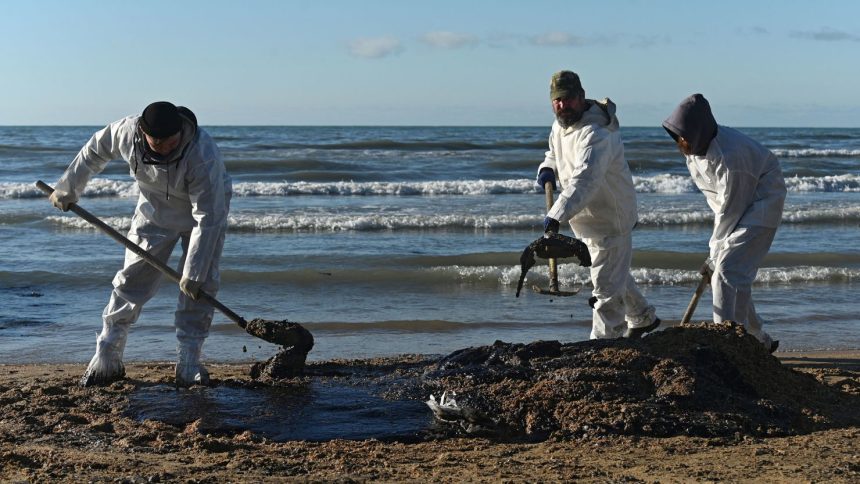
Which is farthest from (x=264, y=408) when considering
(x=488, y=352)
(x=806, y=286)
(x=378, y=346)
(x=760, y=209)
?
(x=806, y=286)

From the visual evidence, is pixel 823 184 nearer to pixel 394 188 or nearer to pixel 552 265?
pixel 394 188

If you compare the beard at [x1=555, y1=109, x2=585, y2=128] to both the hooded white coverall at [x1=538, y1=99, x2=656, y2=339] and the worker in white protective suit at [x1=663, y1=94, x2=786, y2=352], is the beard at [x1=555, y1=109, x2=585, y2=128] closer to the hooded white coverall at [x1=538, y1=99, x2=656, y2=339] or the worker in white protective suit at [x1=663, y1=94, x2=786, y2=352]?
the hooded white coverall at [x1=538, y1=99, x2=656, y2=339]

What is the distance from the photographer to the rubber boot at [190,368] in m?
5.75

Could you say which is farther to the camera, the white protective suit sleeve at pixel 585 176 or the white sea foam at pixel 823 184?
the white sea foam at pixel 823 184

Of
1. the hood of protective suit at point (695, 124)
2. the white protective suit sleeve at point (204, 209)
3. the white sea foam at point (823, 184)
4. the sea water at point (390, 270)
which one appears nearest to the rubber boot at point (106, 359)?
the white protective suit sleeve at point (204, 209)

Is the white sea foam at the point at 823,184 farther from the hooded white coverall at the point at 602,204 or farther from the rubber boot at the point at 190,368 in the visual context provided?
the rubber boot at the point at 190,368

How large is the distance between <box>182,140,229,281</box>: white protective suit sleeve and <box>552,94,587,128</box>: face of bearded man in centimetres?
201

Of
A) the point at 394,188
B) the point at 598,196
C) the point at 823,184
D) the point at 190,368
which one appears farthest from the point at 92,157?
the point at 823,184

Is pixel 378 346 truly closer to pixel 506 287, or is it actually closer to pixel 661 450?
pixel 506 287

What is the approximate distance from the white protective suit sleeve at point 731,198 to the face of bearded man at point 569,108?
868mm

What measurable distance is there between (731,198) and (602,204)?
2.50 ft

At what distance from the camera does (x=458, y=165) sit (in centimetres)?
2716

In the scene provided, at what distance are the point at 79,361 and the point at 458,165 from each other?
20.6 m

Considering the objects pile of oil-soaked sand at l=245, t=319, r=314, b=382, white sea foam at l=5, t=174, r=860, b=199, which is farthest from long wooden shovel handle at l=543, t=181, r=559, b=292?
white sea foam at l=5, t=174, r=860, b=199
